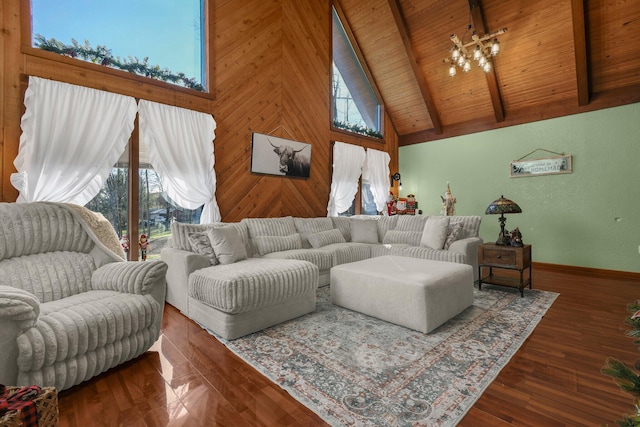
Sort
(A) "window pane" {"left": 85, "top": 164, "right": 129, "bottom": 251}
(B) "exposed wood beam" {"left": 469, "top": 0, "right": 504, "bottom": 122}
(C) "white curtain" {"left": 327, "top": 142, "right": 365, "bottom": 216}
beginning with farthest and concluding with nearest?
(C) "white curtain" {"left": 327, "top": 142, "right": 365, "bottom": 216}
(B) "exposed wood beam" {"left": 469, "top": 0, "right": 504, "bottom": 122}
(A) "window pane" {"left": 85, "top": 164, "right": 129, "bottom": 251}

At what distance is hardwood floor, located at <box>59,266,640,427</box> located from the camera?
1.43 m

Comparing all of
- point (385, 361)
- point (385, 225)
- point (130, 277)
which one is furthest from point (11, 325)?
point (385, 225)

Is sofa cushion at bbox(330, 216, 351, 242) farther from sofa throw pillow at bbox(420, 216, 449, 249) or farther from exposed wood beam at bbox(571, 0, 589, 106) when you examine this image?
exposed wood beam at bbox(571, 0, 589, 106)

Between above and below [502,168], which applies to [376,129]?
above

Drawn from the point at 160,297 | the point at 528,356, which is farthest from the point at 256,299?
the point at 528,356

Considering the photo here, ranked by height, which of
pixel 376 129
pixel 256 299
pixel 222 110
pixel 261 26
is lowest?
pixel 256 299

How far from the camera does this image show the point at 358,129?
612 cm

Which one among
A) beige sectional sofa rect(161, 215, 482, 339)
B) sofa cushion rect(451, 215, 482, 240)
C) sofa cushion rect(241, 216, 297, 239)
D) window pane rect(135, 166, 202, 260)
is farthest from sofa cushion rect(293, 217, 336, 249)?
sofa cushion rect(451, 215, 482, 240)

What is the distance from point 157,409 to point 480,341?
6.88 ft

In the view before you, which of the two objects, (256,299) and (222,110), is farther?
(222,110)

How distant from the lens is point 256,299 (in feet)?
7.61

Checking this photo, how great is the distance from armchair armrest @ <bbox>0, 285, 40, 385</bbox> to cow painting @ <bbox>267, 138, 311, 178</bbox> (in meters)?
3.54

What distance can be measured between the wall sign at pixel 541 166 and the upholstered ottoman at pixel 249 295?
451 centimetres

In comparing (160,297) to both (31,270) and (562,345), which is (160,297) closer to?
(31,270)
